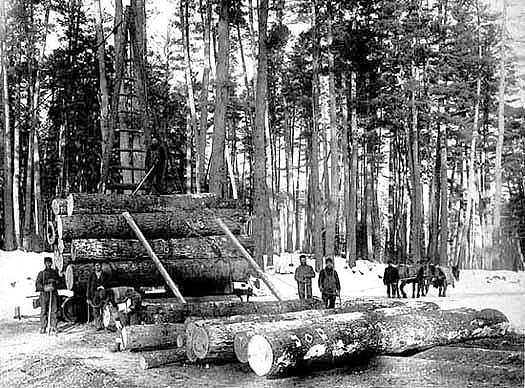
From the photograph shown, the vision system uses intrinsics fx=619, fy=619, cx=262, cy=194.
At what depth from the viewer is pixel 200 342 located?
8844 mm

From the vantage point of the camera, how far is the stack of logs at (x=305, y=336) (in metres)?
7.80

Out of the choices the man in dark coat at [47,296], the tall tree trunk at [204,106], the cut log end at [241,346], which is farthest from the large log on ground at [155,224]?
the tall tree trunk at [204,106]

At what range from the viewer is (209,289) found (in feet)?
47.5

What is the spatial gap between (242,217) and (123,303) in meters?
4.16

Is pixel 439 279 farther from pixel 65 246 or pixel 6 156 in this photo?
pixel 6 156

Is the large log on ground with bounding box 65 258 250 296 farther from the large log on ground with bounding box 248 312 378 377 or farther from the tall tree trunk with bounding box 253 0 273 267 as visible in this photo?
the tall tree trunk with bounding box 253 0 273 267

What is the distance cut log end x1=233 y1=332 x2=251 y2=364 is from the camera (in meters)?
8.27

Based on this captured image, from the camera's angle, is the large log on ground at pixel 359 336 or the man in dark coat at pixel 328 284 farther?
the man in dark coat at pixel 328 284

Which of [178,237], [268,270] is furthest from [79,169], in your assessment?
[178,237]

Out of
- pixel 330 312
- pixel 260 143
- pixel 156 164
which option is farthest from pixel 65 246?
pixel 260 143

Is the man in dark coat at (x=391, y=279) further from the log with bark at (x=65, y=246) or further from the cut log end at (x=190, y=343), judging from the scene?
the cut log end at (x=190, y=343)

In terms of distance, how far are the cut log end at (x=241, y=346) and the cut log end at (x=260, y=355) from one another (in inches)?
12.0

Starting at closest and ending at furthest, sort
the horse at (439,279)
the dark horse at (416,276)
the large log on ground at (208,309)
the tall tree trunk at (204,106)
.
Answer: the large log on ground at (208,309) → the horse at (439,279) → the dark horse at (416,276) → the tall tree trunk at (204,106)

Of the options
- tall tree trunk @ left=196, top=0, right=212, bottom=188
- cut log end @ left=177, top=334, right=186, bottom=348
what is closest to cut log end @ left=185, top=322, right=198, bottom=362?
cut log end @ left=177, top=334, right=186, bottom=348
